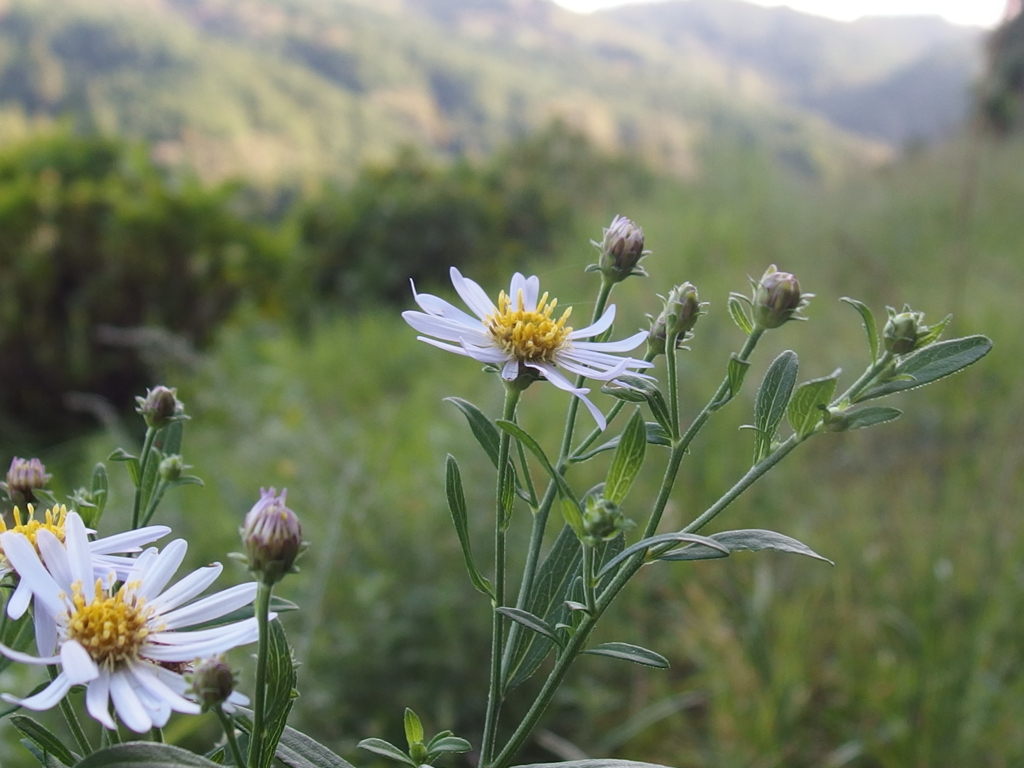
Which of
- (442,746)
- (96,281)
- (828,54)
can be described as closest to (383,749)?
(442,746)

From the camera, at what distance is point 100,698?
0.42 m

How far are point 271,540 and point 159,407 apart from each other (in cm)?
21

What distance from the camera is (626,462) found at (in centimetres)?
51

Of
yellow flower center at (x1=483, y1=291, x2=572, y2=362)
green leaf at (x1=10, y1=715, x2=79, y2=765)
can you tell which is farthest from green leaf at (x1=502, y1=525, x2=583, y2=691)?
green leaf at (x1=10, y1=715, x2=79, y2=765)

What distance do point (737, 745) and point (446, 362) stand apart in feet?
8.32

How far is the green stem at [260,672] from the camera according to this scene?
1.30 feet

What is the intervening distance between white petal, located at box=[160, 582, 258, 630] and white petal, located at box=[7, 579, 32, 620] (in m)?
0.08

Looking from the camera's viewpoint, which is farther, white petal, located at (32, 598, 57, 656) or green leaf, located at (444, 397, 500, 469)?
green leaf, located at (444, 397, 500, 469)

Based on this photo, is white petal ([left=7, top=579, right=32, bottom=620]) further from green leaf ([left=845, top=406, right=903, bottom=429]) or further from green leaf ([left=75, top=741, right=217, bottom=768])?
green leaf ([left=845, top=406, right=903, bottom=429])

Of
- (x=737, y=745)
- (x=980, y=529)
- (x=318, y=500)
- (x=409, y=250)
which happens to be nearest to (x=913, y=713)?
(x=737, y=745)

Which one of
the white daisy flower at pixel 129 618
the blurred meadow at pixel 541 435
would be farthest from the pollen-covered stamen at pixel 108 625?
the blurred meadow at pixel 541 435

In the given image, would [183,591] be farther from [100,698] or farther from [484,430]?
[484,430]

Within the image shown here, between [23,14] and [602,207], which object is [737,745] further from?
[23,14]

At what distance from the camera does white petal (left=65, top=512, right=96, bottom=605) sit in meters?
0.45
